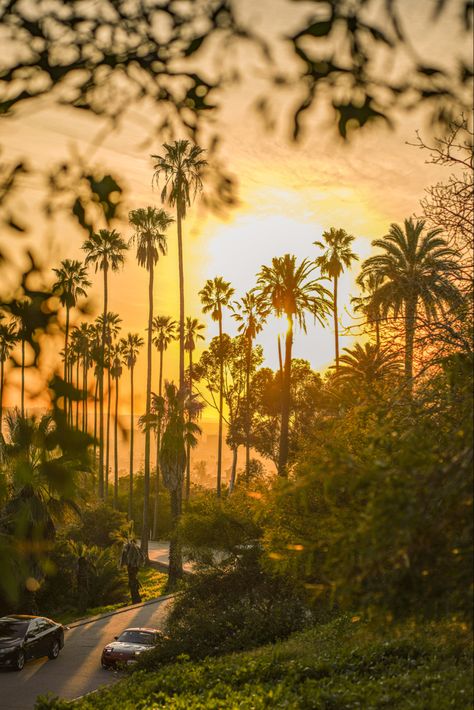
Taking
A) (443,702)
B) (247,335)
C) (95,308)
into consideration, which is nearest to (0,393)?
(95,308)

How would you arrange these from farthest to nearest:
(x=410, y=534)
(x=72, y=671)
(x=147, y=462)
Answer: (x=147, y=462)
(x=72, y=671)
(x=410, y=534)

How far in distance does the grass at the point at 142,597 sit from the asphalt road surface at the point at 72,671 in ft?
10.6

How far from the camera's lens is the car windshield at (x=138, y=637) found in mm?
25922

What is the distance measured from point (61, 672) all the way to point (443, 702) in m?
18.8

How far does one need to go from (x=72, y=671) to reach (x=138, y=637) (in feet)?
8.19

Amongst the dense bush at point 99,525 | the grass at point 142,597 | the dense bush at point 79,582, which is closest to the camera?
the grass at point 142,597

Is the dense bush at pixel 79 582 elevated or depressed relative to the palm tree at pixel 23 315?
depressed

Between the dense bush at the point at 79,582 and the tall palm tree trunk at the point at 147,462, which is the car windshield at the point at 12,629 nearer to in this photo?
the dense bush at the point at 79,582

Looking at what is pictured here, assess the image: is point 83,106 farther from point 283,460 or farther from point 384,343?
point 283,460

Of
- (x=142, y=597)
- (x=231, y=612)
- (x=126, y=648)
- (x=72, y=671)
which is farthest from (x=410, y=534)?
(x=142, y=597)

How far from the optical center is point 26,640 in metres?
26.0

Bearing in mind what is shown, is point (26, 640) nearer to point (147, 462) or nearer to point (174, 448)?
point (174, 448)

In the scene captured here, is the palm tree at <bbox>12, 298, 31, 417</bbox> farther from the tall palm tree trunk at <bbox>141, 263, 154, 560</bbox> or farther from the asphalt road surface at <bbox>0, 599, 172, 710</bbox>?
the tall palm tree trunk at <bbox>141, 263, 154, 560</bbox>

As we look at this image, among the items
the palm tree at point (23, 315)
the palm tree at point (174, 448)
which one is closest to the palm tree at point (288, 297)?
the palm tree at point (174, 448)
